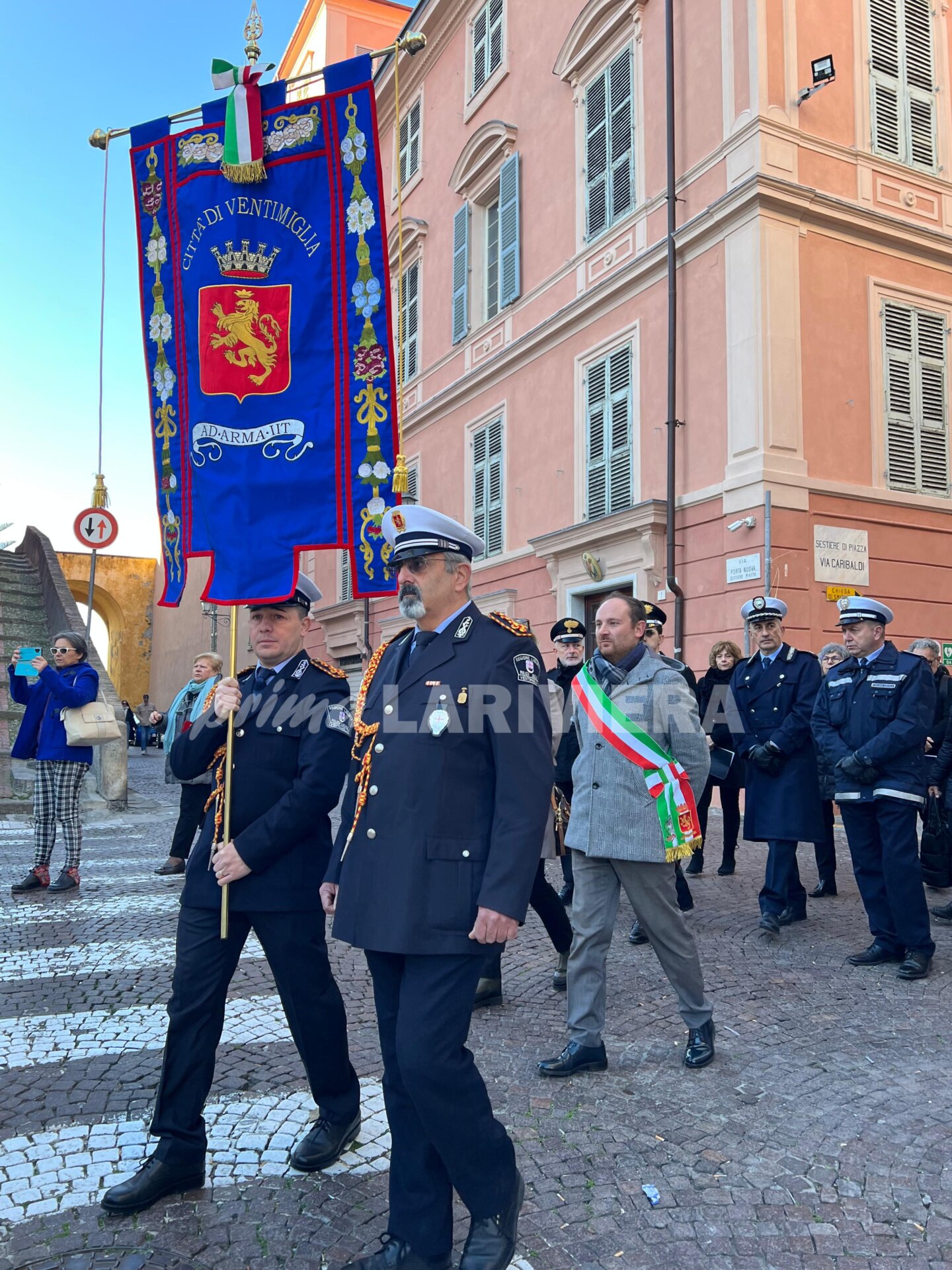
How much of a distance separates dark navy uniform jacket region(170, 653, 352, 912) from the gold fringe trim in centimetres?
204

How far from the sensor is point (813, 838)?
240 inches

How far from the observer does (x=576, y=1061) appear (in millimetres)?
3836

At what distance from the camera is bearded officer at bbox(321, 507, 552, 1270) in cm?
246

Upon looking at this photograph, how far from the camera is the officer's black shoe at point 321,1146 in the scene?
3004 mm

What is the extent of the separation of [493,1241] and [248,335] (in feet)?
10.5

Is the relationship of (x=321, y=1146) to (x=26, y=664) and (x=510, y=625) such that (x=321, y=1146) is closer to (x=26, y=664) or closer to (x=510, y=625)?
(x=510, y=625)

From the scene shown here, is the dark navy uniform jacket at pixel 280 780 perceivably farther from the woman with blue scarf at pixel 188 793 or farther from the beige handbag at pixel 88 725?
the woman with blue scarf at pixel 188 793

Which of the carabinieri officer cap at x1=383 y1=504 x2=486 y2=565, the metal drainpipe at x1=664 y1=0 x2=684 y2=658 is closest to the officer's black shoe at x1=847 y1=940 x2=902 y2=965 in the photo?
the carabinieri officer cap at x1=383 y1=504 x2=486 y2=565

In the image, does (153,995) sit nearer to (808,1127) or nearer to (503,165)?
(808,1127)

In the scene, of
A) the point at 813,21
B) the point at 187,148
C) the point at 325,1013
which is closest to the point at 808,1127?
the point at 325,1013

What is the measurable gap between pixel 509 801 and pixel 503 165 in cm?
1784

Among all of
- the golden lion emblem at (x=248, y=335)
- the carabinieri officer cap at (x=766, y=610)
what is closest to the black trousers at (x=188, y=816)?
the carabinieri officer cap at (x=766, y=610)

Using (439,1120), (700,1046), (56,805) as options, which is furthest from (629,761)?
(56,805)

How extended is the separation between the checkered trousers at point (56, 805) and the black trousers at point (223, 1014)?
4904 millimetres
